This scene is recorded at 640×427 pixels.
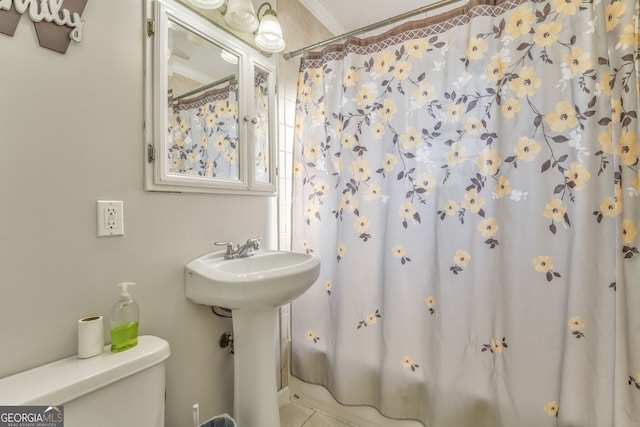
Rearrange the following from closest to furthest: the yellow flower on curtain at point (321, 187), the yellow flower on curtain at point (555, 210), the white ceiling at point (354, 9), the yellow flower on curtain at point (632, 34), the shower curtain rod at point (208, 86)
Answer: the yellow flower on curtain at point (632, 34) → the yellow flower on curtain at point (555, 210) → the shower curtain rod at point (208, 86) → the yellow flower on curtain at point (321, 187) → the white ceiling at point (354, 9)

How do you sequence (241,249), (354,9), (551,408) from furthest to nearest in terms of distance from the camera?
(354,9), (241,249), (551,408)

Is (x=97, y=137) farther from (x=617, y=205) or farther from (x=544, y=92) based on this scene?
(x=617, y=205)

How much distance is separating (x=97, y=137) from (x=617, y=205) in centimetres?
170

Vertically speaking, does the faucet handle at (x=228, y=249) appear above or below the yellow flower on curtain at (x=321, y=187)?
below

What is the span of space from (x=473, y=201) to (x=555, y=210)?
270 millimetres

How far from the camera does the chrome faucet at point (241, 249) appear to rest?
1.24 m

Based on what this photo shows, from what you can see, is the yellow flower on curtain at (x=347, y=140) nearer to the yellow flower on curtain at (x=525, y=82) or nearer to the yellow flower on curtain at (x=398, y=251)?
the yellow flower on curtain at (x=398, y=251)

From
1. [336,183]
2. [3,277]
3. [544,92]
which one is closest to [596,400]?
[544,92]

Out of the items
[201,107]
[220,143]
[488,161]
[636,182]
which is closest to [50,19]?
[201,107]

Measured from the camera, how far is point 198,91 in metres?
1.22

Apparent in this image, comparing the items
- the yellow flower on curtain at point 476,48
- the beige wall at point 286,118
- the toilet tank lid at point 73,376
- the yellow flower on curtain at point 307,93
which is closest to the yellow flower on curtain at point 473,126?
the yellow flower on curtain at point 476,48

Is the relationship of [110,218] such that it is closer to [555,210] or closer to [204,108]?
[204,108]

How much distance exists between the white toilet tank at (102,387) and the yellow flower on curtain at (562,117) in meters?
1.54

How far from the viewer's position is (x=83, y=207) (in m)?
0.86
